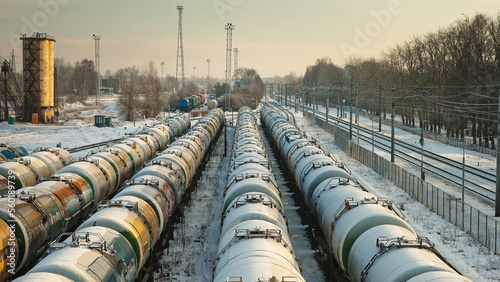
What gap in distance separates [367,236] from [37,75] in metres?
65.0

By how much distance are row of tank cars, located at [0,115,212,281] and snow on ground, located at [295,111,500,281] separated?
13363 mm

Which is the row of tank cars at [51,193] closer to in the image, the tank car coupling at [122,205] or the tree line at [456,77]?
the tank car coupling at [122,205]

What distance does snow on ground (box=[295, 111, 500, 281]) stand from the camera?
19.2 m

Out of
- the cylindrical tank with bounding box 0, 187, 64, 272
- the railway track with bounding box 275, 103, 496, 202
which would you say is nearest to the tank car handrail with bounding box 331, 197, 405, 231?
the cylindrical tank with bounding box 0, 187, 64, 272

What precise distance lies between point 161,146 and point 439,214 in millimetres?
22346

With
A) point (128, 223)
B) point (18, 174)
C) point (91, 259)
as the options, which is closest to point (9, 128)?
point (18, 174)

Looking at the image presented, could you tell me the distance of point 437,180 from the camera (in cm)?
3853

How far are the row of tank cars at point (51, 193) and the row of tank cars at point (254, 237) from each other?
10.7 ft

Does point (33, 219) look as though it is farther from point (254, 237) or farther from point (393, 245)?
point (393, 245)

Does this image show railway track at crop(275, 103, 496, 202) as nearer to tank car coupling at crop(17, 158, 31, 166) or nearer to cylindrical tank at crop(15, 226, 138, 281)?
cylindrical tank at crop(15, 226, 138, 281)

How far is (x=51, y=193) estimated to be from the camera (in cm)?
1852

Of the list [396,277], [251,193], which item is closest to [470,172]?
[251,193]

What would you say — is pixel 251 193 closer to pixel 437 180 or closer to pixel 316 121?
pixel 437 180

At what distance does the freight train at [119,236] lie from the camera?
11000 millimetres
